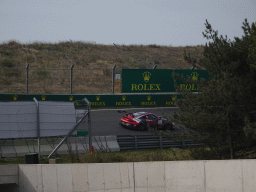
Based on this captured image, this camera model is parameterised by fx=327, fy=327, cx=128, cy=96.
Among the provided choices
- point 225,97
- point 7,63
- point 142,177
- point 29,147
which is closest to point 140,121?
point 29,147

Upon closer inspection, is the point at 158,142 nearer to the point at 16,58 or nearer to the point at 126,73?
the point at 126,73

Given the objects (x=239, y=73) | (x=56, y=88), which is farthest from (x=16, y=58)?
(x=239, y=73)

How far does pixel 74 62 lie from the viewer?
41.2 meters

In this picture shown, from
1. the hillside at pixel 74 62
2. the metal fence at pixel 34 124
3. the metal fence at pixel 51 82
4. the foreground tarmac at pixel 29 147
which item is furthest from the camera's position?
the hillside at pixel 74 62

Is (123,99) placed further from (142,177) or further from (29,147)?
(142,177)

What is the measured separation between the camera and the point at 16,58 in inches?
1534

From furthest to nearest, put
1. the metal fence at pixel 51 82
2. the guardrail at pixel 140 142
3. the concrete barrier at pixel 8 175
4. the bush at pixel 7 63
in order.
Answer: the bush at pixel 7 63 < the metal fence at pixel 51 82 < the guardrail at pixel 140 142 < the concrete barrier at pixel 8 175

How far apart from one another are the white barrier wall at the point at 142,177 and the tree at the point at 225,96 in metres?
4.24

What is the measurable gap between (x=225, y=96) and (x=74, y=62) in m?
31.1

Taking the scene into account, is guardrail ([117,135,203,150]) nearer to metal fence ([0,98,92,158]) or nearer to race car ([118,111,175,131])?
race car ([118,111,175,131])

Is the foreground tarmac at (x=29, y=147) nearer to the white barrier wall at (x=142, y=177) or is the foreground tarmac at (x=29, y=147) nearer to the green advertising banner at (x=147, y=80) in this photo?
the white barrier wall at (x=142, y=177)

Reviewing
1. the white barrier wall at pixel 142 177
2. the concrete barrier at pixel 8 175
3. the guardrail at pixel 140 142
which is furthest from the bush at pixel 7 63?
the white barrier wall at pixel 142 177

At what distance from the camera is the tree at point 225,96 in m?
12.6

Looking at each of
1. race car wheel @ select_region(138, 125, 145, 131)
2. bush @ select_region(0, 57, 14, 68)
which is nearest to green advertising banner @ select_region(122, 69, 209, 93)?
race car wheel @ select_region(138, 125, 145, 131)
